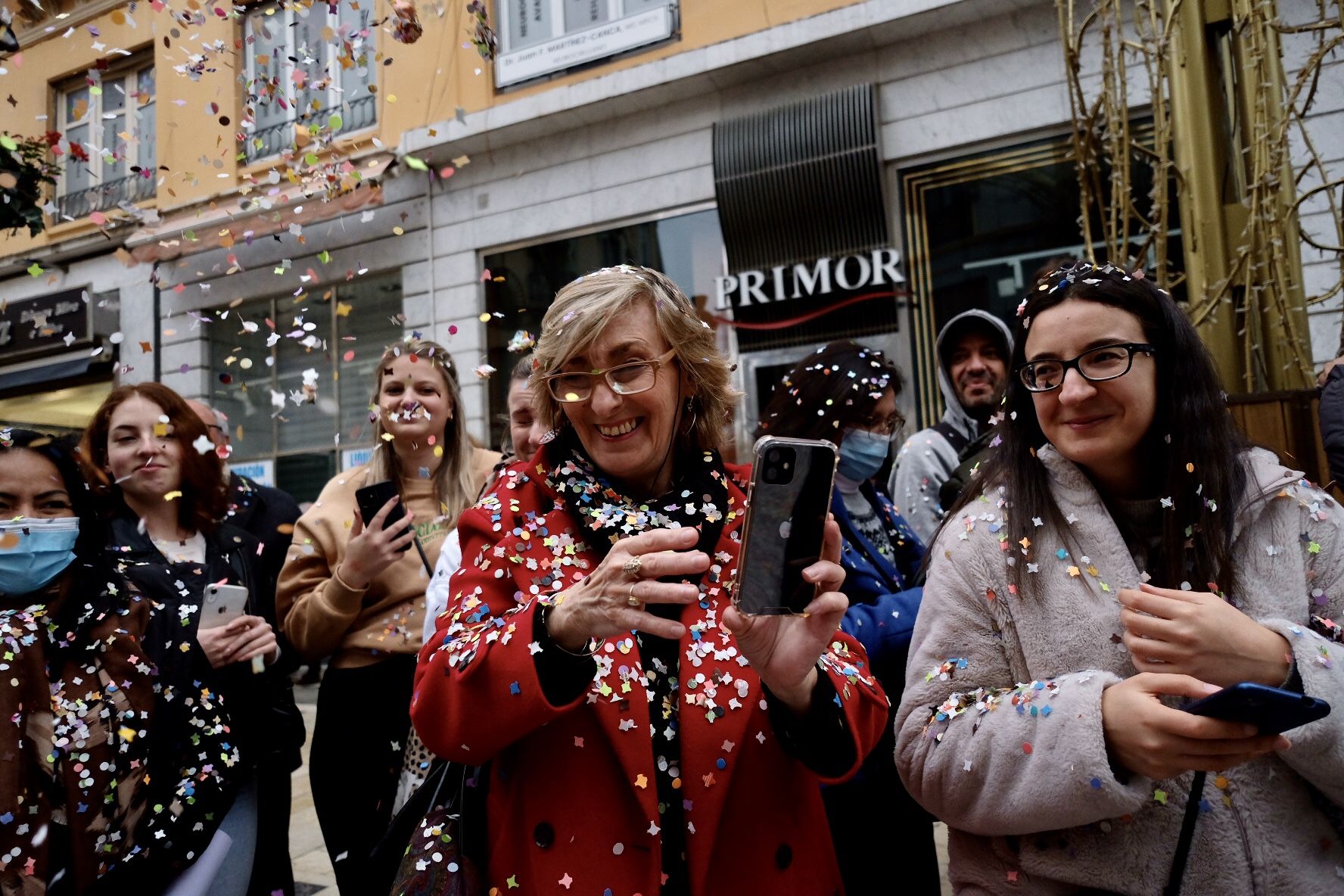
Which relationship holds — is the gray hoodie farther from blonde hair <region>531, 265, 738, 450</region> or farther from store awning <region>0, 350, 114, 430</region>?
store awning <region>0, 350, 114, 430</region>

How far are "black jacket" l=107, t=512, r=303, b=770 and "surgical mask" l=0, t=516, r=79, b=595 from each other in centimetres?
21

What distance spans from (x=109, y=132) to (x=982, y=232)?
1119cm

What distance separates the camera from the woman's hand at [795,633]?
139 cm

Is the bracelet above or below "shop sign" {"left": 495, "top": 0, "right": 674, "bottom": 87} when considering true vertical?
below

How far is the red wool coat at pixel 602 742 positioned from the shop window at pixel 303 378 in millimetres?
8920

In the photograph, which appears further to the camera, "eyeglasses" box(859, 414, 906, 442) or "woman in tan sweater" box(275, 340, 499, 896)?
"eyeglasses" box(859, 414, 906, 442)

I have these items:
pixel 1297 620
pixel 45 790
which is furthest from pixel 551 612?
pixel 45 790

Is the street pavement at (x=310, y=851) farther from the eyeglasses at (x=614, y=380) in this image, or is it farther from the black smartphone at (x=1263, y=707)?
the black smartphone at (x=1263, y=707)

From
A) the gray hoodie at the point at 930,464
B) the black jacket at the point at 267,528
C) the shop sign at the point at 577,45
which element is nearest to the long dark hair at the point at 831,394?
the gray hoodie at the point at 930,464

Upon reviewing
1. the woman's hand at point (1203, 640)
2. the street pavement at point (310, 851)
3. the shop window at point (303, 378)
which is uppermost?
the shop window at point (303, 378)

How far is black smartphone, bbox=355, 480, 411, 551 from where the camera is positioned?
9.23 ft

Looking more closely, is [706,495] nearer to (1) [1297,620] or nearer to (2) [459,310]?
(1) [1297,620]

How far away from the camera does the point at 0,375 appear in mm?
12961

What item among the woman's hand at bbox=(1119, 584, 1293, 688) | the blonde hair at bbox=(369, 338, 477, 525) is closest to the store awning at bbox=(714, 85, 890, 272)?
the blonde hair at bbox=(369, 338, 477, 525)
